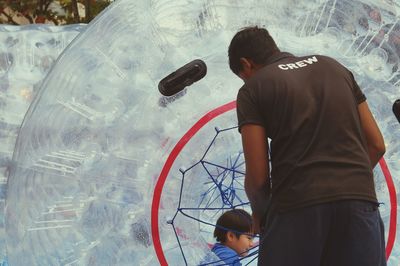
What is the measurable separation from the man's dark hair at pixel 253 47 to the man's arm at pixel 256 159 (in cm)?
26

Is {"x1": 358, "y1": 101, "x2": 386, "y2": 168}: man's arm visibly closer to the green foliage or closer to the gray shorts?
the gray shorts

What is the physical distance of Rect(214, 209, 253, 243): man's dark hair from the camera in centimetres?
317

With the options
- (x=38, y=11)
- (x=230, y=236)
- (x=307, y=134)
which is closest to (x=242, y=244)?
(x=230, y=236)

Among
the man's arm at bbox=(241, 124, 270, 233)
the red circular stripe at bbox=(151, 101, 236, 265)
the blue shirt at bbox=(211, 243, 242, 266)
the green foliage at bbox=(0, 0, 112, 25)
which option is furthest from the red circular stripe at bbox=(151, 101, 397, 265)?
the green foliage at bbox=(0, 0, 112, 25)

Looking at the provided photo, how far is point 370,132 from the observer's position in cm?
244

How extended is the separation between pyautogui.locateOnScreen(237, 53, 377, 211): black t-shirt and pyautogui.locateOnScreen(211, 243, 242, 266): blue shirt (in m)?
0.84

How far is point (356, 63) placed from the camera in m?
3.08

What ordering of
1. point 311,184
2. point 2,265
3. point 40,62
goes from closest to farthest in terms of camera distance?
point 311,184 → point 2,265 → point 40,62

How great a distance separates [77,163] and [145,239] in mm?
366

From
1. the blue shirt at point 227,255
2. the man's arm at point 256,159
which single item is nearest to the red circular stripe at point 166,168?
the blue shirt at point 227,255

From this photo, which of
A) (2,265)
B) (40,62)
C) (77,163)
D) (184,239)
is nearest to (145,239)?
(184,239)

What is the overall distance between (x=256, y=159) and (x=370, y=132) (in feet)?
1.25

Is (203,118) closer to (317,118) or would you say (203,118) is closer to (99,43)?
(99,43)

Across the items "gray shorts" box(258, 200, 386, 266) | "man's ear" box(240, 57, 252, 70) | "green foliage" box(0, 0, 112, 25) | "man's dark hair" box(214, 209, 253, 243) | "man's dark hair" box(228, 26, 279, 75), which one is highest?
"green foliage" box(0, 0, 112, 25)
